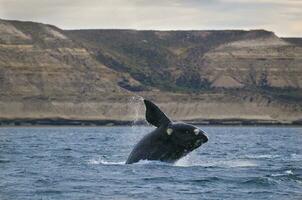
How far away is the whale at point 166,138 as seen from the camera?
120 ft

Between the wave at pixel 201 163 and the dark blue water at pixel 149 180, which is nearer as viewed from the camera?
the dark blue water at pixel 149 180

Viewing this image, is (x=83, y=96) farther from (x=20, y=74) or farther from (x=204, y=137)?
(x=204, y=137)

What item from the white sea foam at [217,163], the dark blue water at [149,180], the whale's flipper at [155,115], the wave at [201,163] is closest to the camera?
the dark blue water at [149,180]

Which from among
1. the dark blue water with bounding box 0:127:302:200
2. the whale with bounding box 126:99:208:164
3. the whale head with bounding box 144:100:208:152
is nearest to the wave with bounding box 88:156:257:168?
the dark blue water with bounding box 0:127:302:200

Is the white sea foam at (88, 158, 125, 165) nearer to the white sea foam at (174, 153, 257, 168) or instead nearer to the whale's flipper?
the white sea foam at (174, 153, 257, 168)

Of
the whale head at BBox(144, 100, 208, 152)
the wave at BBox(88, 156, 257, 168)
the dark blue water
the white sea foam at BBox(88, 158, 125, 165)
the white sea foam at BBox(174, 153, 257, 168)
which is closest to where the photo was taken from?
the dark blue water

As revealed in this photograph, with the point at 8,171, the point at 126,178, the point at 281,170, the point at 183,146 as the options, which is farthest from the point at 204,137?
the point at 8,171

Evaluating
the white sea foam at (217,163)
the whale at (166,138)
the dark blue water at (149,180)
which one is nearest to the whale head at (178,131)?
the whale at (166,138)

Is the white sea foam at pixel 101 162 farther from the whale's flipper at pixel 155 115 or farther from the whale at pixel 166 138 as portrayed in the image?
the whale's flipper at pixel 155 115

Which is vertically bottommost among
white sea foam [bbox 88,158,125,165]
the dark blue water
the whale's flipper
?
white sea foam [bbox 88,158,125,165]

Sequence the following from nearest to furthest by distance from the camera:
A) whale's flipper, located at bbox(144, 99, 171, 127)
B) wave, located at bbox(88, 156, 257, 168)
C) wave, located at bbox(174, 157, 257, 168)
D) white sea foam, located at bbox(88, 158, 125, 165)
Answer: whale's flipper, located at bbox(144, 99, 171, 127) < wave, located at bbox(88, 156, 257, 168) < wave, located at bbox(174, 157, 257, 168) < white sea foam, located at bbox(88, 158, 125, 165)

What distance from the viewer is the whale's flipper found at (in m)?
36.2

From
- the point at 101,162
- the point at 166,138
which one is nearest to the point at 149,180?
the point at 166,138

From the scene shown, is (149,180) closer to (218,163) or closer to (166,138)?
(166,138)
